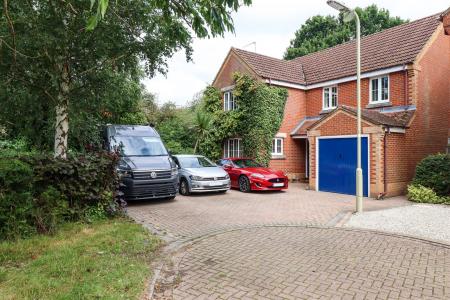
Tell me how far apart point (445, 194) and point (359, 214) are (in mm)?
4972

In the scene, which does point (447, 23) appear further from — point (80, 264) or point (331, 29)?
point (331, 29)

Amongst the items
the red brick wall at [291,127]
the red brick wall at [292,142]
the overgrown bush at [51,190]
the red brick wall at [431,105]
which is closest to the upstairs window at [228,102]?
the red brick wall at [291,127]

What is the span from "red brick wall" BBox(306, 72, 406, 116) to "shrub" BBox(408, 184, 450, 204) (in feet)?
15.3

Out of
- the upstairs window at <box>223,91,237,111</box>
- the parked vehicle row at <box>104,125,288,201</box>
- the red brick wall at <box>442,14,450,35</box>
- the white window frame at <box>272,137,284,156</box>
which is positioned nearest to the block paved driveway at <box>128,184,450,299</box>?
the parked vehicle row at <box>104,125,288,201</box>

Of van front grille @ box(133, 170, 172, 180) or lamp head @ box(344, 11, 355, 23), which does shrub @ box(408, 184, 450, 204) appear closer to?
lamp head @ box(344, 11, 355, 23)

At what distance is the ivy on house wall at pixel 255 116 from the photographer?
1814 centimetres

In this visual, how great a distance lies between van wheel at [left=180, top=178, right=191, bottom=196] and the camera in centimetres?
1296

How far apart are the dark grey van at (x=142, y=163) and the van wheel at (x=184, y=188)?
1607 mm

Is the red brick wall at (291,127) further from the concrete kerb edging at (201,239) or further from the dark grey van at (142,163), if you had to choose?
the concrete kerb edging at (201,239)

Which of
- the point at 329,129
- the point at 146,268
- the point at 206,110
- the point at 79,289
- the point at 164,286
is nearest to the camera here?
the point at 79,289

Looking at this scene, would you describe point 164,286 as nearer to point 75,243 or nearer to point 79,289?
point 79,289

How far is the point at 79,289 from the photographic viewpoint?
4.10 meters

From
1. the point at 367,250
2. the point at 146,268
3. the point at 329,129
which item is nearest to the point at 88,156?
the point at 146,268

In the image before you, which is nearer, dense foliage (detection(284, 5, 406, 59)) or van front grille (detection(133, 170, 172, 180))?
van front grille (detection(133, 170, 172, 180))
